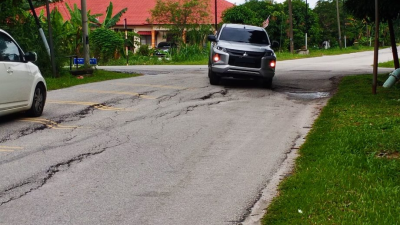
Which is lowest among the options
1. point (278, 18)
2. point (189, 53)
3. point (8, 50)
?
point (189, 53)

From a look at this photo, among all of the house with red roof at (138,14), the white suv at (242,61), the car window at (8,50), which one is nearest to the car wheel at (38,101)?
the car window at (8,50)

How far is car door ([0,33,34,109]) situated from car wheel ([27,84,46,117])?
1.13ft

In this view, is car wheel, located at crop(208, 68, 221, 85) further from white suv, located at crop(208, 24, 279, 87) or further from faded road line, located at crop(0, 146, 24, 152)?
faded road line, located at crop(0, 146, 24, 152)

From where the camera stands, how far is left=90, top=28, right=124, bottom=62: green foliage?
39688 mm

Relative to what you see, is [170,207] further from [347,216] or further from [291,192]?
[347,216]

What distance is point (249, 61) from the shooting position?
62.8 ft

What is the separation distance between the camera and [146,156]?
899cm

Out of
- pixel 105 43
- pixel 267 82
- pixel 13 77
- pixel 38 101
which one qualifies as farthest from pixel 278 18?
pixel 13 77

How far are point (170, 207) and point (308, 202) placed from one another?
138 centimetres

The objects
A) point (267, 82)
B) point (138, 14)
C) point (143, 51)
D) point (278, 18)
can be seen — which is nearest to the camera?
point (267, 82)

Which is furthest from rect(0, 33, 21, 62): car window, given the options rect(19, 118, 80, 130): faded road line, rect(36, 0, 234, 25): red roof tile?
rect(36, 0, 234, 25): red roof tile

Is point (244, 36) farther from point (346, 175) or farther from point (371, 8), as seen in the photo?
point (346, 175)

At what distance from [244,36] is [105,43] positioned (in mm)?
21085

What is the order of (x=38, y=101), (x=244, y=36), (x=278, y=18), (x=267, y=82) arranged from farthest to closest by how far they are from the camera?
(x=278, y=18), (x=244, y=36), (x=267, y=82), (x=38, y=101)
